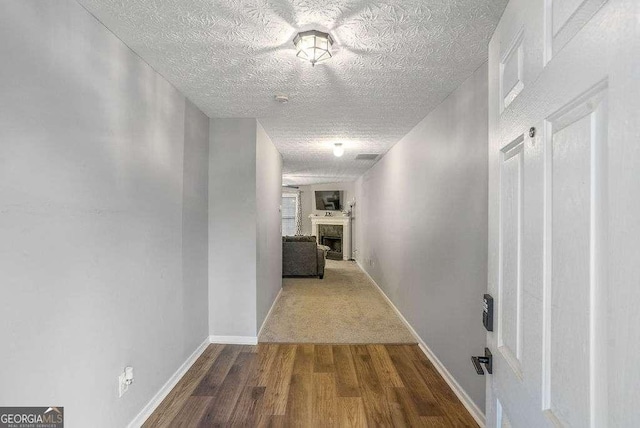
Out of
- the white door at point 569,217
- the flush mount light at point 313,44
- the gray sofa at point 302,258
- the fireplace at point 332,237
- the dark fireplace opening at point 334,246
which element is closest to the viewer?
the white door at point 569,217

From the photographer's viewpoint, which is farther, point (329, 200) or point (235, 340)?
point (329, 200)

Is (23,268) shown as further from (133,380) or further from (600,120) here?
(600,120)

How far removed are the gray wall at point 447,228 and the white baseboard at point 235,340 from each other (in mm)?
1697

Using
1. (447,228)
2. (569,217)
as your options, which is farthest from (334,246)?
(569,217)

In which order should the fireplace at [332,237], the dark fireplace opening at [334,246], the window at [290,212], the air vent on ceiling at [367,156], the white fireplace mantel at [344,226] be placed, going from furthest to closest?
the window at [290,212] → the fireplace at [332,237] → the dark fireplace opening at [334,246] → the white fireplace mantel at [344,226] → the air vent on ceiling at [367,156]

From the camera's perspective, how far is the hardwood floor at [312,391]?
2014 millimetres

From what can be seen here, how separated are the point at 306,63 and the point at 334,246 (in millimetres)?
8192

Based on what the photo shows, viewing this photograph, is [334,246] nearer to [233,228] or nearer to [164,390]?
[233,228]

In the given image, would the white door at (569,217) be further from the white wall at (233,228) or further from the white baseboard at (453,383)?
the white wall at (233,228)

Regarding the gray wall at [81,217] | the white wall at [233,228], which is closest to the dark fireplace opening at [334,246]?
the white wall at [233,228]

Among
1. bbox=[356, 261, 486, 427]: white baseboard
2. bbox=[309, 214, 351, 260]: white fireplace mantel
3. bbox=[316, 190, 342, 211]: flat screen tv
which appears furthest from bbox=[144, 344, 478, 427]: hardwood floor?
bbox=[316, 190, 342, 211]: flat screen tv

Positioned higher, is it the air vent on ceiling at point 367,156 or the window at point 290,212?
the air vent on ceiling at point 367,156

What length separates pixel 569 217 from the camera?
1.91 ft

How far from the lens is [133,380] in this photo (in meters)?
1.89
